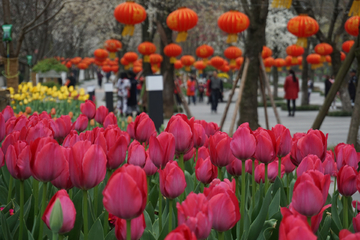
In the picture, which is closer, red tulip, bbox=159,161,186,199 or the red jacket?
red tulip, bbox=159,161,186,199

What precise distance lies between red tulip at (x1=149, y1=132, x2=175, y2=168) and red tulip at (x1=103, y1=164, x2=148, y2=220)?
18.3 inches

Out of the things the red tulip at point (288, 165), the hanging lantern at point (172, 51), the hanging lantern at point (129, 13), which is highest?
the hanging lantern at point (129, 13)

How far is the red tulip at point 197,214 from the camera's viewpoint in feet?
3.13

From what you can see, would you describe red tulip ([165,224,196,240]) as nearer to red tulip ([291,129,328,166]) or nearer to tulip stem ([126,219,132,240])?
tulip stem ([126,219,132,240])

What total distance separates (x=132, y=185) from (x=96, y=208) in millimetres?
722

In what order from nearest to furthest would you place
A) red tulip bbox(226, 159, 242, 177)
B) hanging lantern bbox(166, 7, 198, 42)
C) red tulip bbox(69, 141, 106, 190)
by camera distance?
red tulip bbox(69, 141, 106, 190)
red tulip bbox(226, 159, 242, 177)
hanging lantern bbox(166, 7, 198, 42)

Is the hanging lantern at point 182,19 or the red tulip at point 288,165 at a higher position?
the hanging lantern at point 182,19

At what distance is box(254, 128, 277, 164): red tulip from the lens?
5.18 ft

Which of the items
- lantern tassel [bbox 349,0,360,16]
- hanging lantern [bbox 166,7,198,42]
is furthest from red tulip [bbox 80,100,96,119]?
hanging lantern [bbox 166,7,198,42]

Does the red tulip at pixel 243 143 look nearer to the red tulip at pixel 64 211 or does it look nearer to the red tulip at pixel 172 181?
the red tulip at pixel 172 181

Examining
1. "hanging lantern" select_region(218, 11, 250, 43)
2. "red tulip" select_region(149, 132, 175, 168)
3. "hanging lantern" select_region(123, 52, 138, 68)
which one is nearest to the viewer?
"red tulip" select_region(149, 132, 175, 168)

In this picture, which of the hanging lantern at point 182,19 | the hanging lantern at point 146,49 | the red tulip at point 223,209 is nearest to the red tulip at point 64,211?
the red tulip at point 223,209

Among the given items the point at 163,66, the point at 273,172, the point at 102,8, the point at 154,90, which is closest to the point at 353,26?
the point at 163,66

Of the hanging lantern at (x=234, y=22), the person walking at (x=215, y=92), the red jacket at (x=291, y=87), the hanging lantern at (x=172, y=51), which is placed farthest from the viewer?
the person walking at (x=215, y=92)
